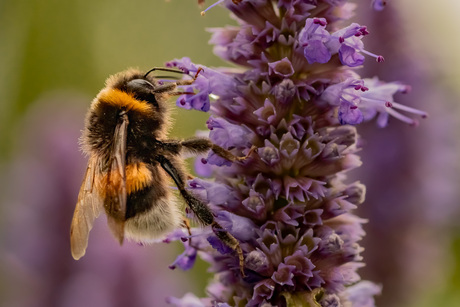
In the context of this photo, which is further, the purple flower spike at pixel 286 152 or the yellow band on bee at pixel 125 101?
the yellow band on bee at pixel 125 101

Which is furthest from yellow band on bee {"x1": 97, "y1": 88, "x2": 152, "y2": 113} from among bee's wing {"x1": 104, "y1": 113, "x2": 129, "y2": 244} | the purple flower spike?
the purple flower spike

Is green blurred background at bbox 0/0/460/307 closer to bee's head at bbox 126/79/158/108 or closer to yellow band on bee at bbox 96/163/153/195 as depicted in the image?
bee's head at bbox 126/79/158/108

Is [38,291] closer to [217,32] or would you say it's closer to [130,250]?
[130,250]

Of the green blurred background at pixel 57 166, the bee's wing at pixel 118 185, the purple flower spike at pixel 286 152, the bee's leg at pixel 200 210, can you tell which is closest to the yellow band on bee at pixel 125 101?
the bee's wing at pixel 118 185

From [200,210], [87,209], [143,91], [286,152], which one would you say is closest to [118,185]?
[87,209]

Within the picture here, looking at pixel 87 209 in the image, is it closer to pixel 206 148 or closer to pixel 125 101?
pixel 125 101

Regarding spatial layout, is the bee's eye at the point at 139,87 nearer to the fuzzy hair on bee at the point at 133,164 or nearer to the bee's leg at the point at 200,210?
the fuzzy hair on bee at the point at 133,164
